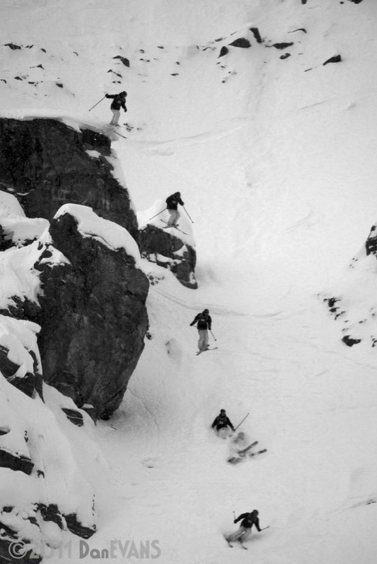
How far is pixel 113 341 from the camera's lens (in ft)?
71.6

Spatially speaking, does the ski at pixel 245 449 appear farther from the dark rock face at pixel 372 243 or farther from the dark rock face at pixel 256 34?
the dark rock face at pixel 256 34

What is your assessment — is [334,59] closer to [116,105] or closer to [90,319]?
[116,105]

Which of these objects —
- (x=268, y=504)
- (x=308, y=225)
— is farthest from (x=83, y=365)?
(x=308, y=225)

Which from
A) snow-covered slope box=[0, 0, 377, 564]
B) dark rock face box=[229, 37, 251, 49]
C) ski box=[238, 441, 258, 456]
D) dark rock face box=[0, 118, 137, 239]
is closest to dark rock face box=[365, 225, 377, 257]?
snow-covered slope box=[0, 0, 377, 564]

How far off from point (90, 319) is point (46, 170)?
8.75 meters

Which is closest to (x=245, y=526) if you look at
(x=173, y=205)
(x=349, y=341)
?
(x=349, y=341)

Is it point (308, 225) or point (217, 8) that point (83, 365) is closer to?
point (308, 225)

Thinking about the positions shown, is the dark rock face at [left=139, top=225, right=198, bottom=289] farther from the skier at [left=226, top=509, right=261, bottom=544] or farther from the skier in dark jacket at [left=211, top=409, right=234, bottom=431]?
the skier at [left=226, top=509, right=261, bottom=544]

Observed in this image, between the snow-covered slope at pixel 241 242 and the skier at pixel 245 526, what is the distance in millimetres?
391

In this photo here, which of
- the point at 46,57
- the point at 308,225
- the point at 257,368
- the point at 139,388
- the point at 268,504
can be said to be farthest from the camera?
the point at 46,57

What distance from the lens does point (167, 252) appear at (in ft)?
107

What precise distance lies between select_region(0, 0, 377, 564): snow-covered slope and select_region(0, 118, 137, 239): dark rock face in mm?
1102

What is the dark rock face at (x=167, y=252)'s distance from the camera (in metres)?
32.6

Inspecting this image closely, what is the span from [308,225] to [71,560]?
30.5 meters
